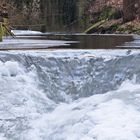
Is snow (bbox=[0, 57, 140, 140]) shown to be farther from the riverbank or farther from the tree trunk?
the tree trunk

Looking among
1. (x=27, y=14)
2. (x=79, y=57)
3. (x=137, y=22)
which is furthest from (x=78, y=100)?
(x=27, y=14)

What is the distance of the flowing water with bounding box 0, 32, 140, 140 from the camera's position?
9398mm

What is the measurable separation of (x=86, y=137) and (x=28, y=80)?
322 cm

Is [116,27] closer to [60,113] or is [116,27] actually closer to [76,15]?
[76,15]

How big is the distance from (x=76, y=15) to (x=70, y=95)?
27181mm

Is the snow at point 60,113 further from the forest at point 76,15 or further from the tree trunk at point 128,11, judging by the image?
the tree trunk at point 128,11

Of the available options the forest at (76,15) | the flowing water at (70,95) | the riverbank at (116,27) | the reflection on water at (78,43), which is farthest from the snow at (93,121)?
the forest at (76,15)

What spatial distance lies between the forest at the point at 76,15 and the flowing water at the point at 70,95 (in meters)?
11.3

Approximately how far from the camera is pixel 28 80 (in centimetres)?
1184

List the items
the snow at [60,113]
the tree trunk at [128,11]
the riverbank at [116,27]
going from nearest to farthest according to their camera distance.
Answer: the snow at [60,113], the riverbank at [116,27], the tree trunk at [128,11]

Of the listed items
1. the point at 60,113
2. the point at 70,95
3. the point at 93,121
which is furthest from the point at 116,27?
the point at 93,121

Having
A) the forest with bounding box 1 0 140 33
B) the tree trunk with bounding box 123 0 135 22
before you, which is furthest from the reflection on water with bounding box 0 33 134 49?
the tree trunk with bounding box 123 0 135 22

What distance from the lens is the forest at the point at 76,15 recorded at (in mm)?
26250

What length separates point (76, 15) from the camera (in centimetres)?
3841
